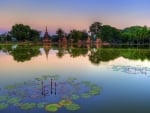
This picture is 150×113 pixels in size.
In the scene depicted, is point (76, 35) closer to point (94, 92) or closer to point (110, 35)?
point (110, 35)

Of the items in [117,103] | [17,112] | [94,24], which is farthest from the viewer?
[94,24]

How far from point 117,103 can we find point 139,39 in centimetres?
6758

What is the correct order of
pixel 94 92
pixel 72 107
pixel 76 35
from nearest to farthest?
1. pixel 72 107
2. pixel 94 92
3. pixel 76 35

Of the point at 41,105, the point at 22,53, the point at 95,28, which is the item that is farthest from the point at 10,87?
the point at 95,28

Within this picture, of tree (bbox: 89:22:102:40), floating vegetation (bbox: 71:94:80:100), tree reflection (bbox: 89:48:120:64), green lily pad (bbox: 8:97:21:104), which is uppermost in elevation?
tree (bbox: 89:22:102:40)

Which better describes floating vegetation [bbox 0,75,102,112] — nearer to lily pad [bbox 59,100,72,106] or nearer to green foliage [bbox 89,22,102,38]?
lily pad [bbox 59,100,72,106]

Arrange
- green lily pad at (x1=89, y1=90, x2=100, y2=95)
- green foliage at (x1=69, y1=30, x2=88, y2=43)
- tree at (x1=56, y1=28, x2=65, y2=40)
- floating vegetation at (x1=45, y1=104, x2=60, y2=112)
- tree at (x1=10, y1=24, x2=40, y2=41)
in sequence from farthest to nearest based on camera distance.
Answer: tree at (x1=10, y1=24, x2=40, y2=41) < tree at (x1=56, y1=28, x2=65, y2=40) < green foliage at (x1=69, y1=30, x2=88, y2=43) < green lily pad at (x1=89, y1=90, x2=100, y2=95) < floating vegetation at (x1=45, y1=104, x2=60, y2=112)

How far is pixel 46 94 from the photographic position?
8.83m

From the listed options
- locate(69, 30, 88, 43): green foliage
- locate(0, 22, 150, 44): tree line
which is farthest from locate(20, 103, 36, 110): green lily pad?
locate(69, 30, 88, 43): green foliage

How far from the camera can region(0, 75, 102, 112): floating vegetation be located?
7443 millimetres

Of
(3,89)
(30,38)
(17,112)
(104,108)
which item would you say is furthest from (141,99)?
(30,38)

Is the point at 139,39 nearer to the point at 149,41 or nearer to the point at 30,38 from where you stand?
the point at 149,41

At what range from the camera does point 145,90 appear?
9836 mm

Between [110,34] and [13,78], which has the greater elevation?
[110,34]
